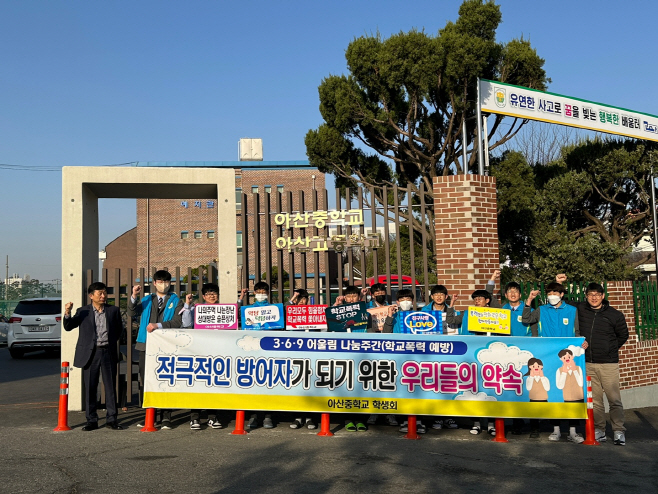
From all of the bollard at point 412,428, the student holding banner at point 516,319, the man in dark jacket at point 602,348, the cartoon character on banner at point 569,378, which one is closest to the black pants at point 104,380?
the bollard at point 412,428

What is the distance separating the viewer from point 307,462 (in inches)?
260

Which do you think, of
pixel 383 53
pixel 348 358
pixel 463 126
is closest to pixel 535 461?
pixel 348 358

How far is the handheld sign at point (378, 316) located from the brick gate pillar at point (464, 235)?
159 centimetres

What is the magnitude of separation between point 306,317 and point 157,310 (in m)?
2.06

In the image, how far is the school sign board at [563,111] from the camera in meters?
21.3

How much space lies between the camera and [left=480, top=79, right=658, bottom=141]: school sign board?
2128 cm

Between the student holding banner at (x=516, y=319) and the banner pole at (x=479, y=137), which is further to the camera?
the banner pole at (x=479, y=137)

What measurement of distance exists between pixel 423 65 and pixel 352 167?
5.03m

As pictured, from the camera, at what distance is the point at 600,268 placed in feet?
78.5

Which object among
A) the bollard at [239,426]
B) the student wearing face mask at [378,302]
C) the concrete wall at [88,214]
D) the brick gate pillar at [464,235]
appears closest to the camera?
Answer: the bollard at [239,426]

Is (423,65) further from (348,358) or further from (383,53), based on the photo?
(348,358)

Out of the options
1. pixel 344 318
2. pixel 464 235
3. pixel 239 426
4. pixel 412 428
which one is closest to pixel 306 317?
pixel 344 318

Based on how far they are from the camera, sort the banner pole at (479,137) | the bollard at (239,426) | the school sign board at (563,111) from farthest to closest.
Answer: the school sign board at (563,111) → the banner pole at (479,137) → the bollard at (239,426)

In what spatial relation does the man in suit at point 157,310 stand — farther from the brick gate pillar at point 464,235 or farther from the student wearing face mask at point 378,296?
the brick gate pillar at point 464,235
